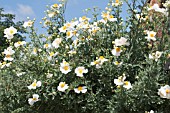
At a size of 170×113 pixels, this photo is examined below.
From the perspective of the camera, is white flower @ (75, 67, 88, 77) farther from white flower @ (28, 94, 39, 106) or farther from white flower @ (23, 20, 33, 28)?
white flower @ (23, 20, 33, 28)

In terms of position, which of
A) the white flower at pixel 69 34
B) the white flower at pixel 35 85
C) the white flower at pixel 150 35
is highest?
the white flower at pixel 69 34

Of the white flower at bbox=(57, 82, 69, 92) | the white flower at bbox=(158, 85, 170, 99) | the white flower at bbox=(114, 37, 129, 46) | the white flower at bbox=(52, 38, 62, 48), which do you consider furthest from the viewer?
the white flower at bbox=(52, 38, 62, 48)

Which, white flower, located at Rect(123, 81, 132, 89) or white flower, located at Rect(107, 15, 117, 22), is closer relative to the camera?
white flower, located at Rect(123, 81, 132, 89)

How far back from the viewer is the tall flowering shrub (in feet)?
9.36

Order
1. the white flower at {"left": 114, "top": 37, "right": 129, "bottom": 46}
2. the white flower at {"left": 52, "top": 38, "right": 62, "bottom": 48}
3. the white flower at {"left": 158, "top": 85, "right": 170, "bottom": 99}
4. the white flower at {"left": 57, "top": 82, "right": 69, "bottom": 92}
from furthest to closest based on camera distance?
the white flower at {"left": 52, "top": 38, "right": 62, "bottom": 48}
the white flower at {"left": 114, "top": 37, "right": 129, "bottom": 46}
the white flower at {"left": 57, "top": 82, "right": 69, "bottom": 92}
the white flower at {"left": 158, "top": 85, "right": 170, "bottom": 99}

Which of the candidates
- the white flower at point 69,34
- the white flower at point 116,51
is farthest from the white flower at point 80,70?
the white flower at point 69,34

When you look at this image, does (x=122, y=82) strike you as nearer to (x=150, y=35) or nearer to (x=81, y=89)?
(x=81, y=89)

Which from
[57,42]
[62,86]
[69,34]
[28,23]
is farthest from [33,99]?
[28,23]

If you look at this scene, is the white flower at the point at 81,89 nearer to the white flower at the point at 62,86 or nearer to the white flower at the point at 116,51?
the white flower at the point at 62,86

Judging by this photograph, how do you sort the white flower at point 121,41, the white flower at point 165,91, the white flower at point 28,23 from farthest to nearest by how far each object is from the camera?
the white flower at point 28,23
the white flower at point 121,41
the white flower at point 165,91

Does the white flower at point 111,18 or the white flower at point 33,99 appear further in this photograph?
the white flower at point 111,18

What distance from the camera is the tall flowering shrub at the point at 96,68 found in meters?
2.85

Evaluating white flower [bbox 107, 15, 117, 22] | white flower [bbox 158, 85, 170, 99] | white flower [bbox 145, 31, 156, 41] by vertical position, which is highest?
white flower [bbox 107, 15, 117, 22]

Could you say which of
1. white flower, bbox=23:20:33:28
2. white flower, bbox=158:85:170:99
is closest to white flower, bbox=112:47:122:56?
white flower, bbox=158:85:170:99
